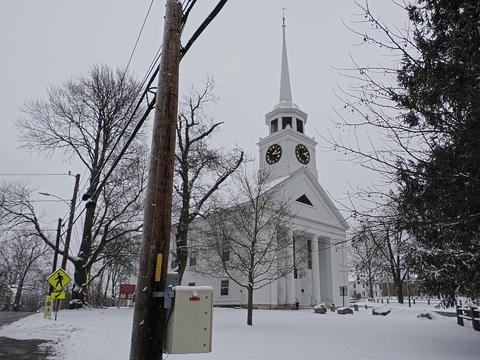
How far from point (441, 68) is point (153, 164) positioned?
4512 mm

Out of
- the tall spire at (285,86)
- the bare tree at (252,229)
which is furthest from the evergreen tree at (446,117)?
the tall spire at (285,86)

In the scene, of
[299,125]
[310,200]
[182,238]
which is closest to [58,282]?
[182,238]

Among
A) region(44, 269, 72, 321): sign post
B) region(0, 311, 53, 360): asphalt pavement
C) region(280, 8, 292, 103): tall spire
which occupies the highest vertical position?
region(280, 8, 292, 103): tall spire

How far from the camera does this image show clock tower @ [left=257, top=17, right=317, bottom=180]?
39.8 m

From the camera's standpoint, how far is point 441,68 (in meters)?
5.56

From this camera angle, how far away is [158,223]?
12.4 feet

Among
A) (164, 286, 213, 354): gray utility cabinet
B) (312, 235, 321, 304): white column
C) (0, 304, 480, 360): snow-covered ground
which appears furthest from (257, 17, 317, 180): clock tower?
(164, 286, 213, 354): gray utility cabinet

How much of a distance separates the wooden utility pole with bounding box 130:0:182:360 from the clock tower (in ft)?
113

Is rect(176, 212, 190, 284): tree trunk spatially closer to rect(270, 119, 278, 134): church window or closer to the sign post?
the sign post

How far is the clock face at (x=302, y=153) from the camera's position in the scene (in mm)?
40581

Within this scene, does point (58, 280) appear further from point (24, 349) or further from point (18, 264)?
point (18, 264)

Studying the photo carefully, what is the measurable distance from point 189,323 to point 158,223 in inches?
40.7

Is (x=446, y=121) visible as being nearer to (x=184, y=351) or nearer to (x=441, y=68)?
(x=441, y=68)

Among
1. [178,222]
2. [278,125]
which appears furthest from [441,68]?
[278,125]
